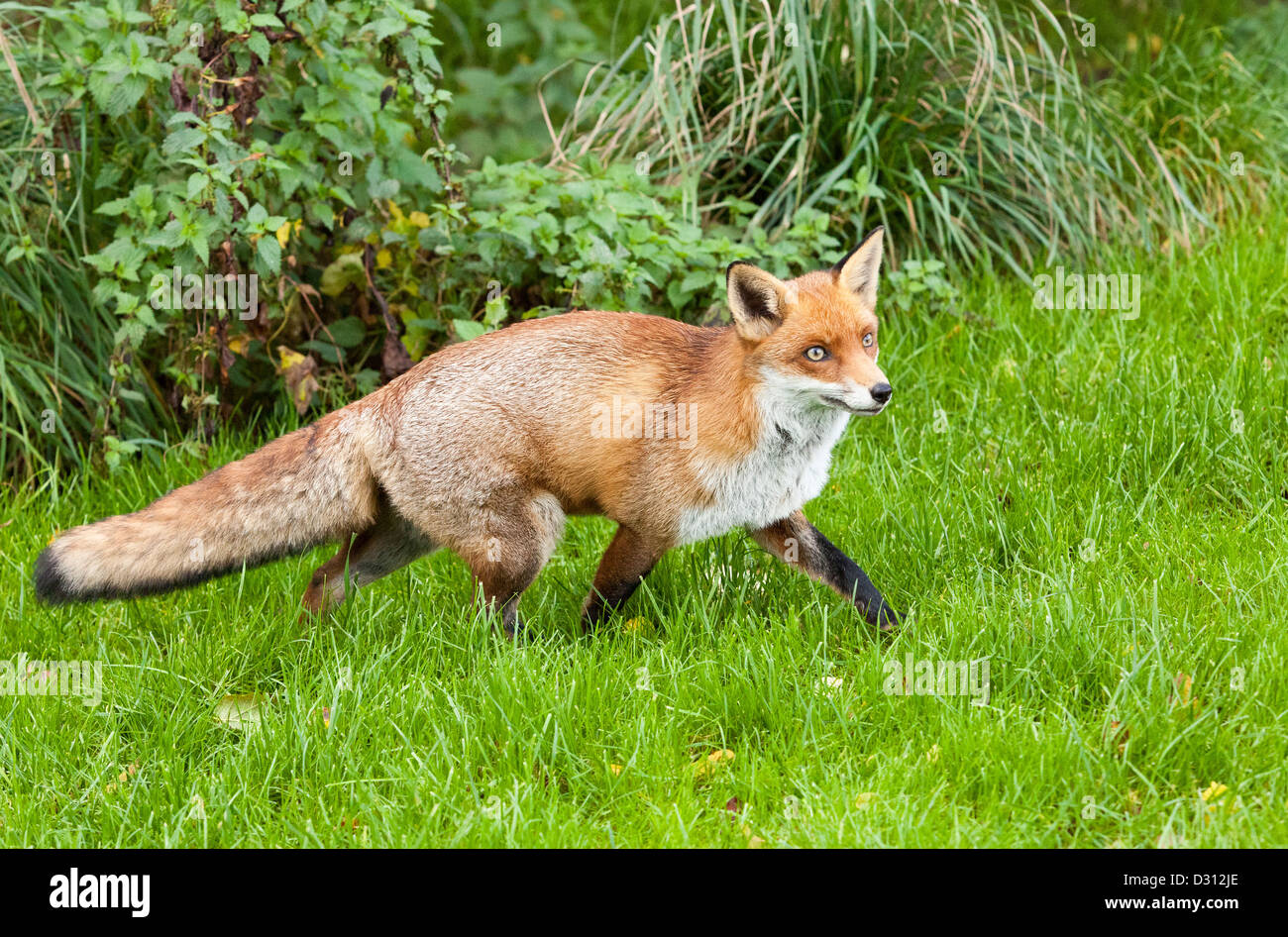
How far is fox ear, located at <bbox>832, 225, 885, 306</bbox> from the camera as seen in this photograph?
438 centimetres

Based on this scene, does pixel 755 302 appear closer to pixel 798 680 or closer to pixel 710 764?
pixel 798 680

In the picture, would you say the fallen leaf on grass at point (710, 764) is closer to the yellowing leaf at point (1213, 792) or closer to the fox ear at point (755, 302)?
the yellowing leaf at point (1213, 792)

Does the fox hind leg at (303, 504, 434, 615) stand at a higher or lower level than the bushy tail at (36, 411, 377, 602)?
lower

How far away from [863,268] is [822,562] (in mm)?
1054

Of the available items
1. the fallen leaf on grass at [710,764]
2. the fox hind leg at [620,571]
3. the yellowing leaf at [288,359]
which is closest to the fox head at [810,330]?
the fox hind leg at [620,571]

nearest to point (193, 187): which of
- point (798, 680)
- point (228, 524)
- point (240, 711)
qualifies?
point (228, 524)

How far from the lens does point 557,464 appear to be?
452 centimetres

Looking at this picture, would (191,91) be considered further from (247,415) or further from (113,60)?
(247,415)

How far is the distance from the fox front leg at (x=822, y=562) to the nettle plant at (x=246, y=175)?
101 inches

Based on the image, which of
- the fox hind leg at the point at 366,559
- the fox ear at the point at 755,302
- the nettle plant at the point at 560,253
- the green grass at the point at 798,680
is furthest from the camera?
the nettle plant at the point at 560,253

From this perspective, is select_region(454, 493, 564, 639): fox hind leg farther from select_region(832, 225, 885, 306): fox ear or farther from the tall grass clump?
the tall grass clump

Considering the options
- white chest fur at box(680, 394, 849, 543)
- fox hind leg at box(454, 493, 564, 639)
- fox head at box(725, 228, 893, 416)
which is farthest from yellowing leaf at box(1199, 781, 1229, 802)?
fox hind leg at box(454, 493, 564, 639)

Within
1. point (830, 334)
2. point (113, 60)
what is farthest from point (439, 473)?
point (113, 60)

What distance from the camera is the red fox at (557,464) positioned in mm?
4328
